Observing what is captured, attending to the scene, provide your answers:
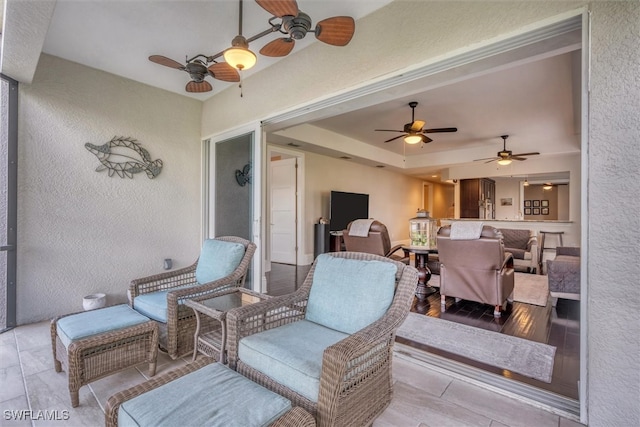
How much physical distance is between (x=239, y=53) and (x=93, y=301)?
3.01m

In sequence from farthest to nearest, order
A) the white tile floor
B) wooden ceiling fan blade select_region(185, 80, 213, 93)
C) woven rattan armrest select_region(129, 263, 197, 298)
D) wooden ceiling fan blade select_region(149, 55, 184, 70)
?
wooden ceiling fan blade select_region(185, 80, 213, 93)
woven rattan armrest select_region(129, 263, 197, 298)
wooden ceiling fan blade select_region(149, 55, 184, 70)
the white tile floor

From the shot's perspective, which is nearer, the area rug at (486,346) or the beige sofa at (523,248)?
the area rug at (486,346)

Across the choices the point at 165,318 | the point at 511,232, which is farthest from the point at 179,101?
the point at 511,232

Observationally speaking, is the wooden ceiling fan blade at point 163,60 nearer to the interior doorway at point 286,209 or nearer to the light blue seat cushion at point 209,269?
the light blue seat cushion at point 209,269

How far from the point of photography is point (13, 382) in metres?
1.97

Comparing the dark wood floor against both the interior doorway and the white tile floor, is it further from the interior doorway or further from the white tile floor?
the interior doorway

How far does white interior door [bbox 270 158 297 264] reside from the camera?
21.1 feet

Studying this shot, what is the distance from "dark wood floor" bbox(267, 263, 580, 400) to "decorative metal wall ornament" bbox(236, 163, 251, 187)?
1.59 meters

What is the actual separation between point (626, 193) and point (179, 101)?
462 centimetres

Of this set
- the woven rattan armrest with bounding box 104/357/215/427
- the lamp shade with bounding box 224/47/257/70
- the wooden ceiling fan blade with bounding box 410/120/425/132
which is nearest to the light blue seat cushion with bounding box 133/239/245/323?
the woven rattan armrest with bounding box 104/357/215/427

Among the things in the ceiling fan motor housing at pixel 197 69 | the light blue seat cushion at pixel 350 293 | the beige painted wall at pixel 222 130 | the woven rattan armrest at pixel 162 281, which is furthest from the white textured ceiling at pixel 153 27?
the woven rattan armrest at pixel 162 281

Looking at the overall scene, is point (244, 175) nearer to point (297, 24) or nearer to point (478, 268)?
point (297, 24)

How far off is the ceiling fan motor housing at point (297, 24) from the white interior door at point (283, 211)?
4359 millimetres

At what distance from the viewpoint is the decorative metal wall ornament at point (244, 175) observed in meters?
3.69
